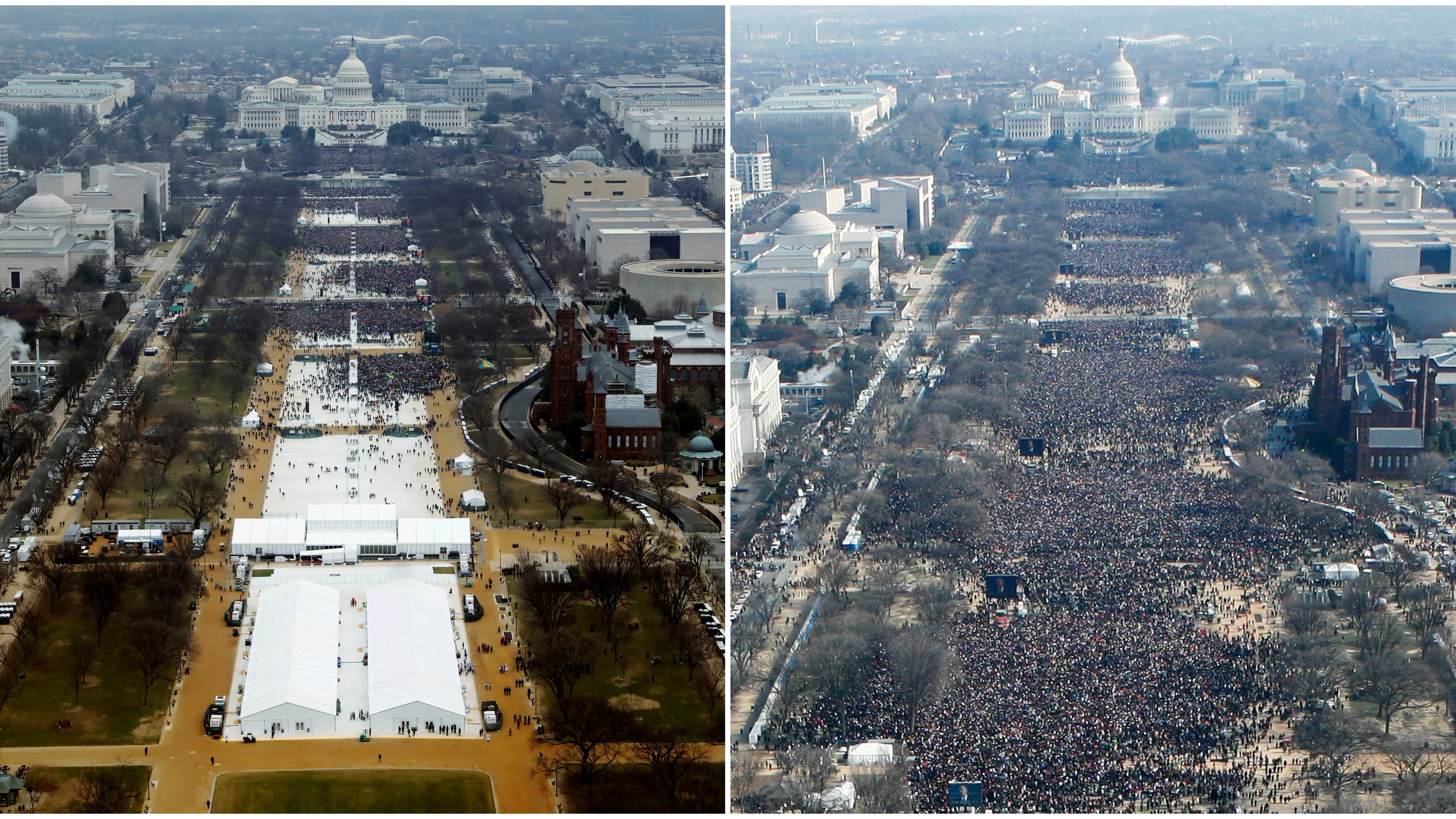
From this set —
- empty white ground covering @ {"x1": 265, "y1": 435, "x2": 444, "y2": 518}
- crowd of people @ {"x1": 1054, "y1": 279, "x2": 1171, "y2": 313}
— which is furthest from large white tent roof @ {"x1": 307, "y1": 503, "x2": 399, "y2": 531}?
crowd of people @ {"x1": 1054, "y1": 279, "x2": 1171, "y2": 313}

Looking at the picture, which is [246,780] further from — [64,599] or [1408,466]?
[1408,466]

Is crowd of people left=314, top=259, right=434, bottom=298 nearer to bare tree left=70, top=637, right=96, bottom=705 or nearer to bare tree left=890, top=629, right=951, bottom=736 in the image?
bare tree left=70, top=637, right=96, bottom=705

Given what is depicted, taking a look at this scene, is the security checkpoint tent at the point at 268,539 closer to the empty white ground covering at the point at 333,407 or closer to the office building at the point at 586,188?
the empty white ground covering at the point at 333,407

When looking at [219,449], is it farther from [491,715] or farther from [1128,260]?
[1128,260]

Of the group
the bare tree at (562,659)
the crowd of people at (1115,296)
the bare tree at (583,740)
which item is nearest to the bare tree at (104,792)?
the bare tree at (583,740)

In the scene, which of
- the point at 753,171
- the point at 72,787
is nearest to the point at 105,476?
the point at 72,787

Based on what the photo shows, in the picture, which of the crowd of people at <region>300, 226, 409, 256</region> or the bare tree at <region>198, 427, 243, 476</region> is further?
the crowd of people at <region>300, 226, 409, 256</region>

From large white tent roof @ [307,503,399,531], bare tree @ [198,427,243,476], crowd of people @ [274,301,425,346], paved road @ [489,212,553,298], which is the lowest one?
paved road @ [489,212,553,298]
